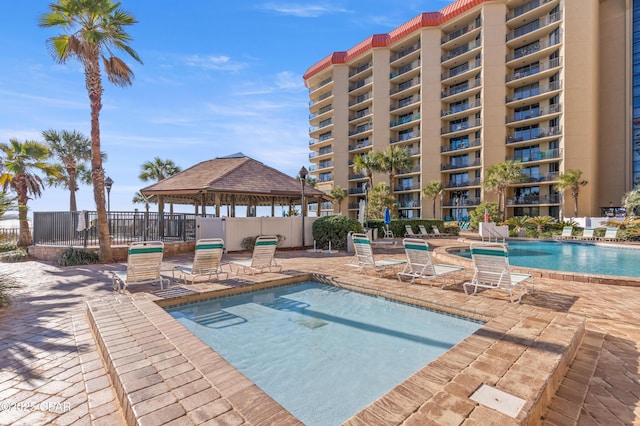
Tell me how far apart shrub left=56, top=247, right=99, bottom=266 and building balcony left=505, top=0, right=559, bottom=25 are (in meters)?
44.1

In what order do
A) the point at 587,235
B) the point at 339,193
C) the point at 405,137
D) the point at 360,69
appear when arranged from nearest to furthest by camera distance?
the point at 587,235 → the point at 405,137 → the point at 339,193 → the point at 360,69

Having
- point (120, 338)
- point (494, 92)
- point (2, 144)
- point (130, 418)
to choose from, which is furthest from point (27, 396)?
point (494, 92)

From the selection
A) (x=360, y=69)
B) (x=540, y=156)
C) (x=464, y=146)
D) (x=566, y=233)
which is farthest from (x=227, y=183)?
(x=360, y=69)

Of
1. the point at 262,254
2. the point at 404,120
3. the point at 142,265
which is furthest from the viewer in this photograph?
the point at 404,120

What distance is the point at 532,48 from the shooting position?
33188 millimetres

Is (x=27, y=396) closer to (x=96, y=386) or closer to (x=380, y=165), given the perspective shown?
(x=96, y=386)

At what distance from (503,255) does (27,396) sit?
264 inches

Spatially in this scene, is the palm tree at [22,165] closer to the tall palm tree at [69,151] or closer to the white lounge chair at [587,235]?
the tall palm tree at [69,151]

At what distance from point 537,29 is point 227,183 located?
3820 cm

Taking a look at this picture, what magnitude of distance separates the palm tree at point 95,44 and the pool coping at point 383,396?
331 inches

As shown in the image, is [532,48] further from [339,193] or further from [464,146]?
[339,193]

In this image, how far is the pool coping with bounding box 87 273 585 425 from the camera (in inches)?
85.6

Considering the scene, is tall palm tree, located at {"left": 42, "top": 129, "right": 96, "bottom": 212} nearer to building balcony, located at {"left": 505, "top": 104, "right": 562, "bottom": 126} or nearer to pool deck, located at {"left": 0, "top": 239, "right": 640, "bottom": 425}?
pool deck, located at {"left": 0, "top": 239, "right": 640, "bottom": 425}

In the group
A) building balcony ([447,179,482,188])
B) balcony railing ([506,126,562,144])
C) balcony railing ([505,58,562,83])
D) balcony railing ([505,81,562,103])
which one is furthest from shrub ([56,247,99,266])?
balcony railing ([505,58,562,83])
